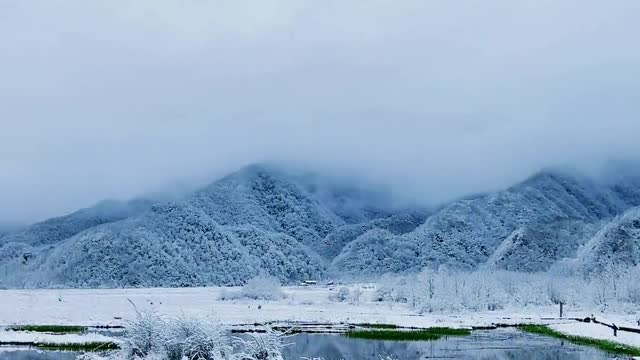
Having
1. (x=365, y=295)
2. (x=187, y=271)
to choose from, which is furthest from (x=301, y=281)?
(x=365, y=295)

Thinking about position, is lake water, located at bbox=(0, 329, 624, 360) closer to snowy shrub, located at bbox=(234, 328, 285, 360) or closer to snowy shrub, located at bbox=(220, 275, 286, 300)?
snowy shrub, located at bbox=(234, 328, 285, 360)

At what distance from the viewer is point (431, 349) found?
139 feet

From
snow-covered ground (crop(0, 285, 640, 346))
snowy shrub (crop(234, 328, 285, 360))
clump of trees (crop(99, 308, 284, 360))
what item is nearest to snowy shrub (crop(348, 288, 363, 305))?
snow-covered ground (crop(0, 285, 640, 346))

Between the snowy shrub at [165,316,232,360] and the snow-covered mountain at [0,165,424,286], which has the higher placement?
the snowy shrub at [165,316,232,360]

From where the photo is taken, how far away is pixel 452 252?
162500mm

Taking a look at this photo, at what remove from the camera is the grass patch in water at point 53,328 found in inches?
2067

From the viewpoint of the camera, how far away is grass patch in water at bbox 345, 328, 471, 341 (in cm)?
4906

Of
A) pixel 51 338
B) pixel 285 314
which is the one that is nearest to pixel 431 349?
pixel 51 338

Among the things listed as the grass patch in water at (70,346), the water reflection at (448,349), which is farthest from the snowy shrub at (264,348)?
the grass patch in water at (70,346)

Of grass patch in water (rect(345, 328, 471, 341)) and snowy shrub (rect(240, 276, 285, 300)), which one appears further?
snowy shrub (rect(240, 276, 285, 300))

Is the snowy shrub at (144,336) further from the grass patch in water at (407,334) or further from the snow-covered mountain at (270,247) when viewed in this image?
the snow-covered mountain at (270,247)

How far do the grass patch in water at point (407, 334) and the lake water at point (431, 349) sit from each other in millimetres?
1389

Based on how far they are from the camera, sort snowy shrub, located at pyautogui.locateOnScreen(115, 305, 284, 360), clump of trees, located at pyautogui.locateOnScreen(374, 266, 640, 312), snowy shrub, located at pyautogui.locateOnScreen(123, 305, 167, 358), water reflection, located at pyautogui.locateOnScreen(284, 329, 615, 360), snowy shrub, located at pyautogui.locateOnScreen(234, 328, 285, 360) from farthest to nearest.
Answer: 1. clump of trees, located at pyautogui.locateOnScreen(374, 266, 640, 312)
2. water reflection, located at pyautogui.locateOnScreen(284, 329, 615, 360)
3. snowy shrub, located at pyautogui.locateOnScreen(123, 305, 167, 358)
4. snowy shrub, located at pyautogui.locateOnScreen(115, 305, 284, 360)
5. snowy shrub, located at pyautogui.locateOnScreen(234, 328, 285, 360)

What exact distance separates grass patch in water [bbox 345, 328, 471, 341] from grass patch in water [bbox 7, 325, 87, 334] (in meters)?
18.6
